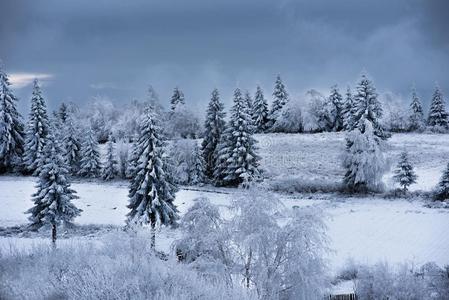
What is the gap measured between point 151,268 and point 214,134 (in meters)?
45.7

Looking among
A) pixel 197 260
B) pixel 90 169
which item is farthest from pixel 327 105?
pixel 197 260

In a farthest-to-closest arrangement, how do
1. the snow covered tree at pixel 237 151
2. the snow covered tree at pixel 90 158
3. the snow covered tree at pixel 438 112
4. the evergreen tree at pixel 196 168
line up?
the snow covered tree at pixel 438 112 < the snow covered tree at pixel 90 158 < the evergreen tree at pixel 196 168 < the snow covered tree at pixel 237 151

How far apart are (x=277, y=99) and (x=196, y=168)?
105 ft

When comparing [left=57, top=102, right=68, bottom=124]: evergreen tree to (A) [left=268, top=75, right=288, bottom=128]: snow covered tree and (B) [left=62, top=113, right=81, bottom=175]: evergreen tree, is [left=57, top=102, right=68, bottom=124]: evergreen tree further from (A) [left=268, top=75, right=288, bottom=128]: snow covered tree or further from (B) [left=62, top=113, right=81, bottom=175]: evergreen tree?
(A) [left=268, top=75, right=288, bottom=128]: snow covered tree

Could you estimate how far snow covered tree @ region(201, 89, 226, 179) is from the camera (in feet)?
185

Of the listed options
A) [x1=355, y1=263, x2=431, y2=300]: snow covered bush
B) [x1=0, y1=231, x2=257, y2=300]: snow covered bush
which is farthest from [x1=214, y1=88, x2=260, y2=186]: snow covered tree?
[x1=0, y1=231, x2=257, y2=300]: snow covered bush

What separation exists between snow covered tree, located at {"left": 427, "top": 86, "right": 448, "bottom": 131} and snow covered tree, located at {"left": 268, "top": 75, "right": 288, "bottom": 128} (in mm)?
25584

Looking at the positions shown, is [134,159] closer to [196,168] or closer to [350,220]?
[196,168]

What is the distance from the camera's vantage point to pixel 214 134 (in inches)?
2229

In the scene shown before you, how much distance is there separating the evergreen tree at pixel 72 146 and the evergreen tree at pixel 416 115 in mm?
56468

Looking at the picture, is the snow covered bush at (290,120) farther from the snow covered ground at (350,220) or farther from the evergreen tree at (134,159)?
the evergreen tree at (134,159)

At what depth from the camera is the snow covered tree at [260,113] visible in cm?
8018

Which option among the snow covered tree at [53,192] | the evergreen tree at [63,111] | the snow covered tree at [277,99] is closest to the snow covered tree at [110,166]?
the snow covered tree at [53,192]

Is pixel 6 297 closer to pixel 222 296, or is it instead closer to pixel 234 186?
pixel 222 296
